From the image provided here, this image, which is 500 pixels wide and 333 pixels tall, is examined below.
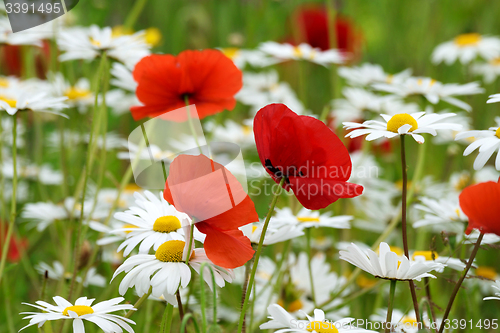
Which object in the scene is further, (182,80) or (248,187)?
(248,187)

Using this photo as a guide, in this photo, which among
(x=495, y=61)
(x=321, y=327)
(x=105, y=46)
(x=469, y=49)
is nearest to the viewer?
(x=321, y=327)

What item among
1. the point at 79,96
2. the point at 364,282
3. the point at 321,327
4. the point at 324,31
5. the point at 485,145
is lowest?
the point at 364,282

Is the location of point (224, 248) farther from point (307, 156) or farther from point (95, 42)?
point (95, 42)

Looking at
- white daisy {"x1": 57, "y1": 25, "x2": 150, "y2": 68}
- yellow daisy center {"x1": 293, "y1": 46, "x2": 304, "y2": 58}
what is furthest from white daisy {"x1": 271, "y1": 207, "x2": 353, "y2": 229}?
yellow daisy center {"x1": 293, "y1": 46, "x2": 304, "y2": 58}

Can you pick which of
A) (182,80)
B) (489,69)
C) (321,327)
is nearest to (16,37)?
(182,80)

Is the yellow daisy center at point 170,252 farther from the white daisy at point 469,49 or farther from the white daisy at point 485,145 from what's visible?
the white daisy at point 469,49

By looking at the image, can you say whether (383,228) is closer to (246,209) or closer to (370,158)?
(370,158)

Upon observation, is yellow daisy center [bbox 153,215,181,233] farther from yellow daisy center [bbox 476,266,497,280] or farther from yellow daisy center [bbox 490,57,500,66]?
yellow daisy center [bbox 490,57,500,66]
